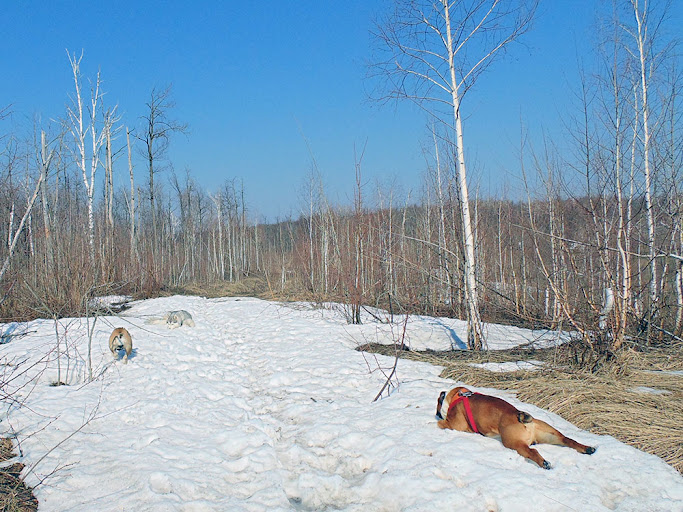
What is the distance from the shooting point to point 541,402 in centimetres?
423

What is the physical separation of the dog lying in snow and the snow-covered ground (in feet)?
9.40

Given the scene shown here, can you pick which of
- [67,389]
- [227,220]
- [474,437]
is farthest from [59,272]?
[227,220]

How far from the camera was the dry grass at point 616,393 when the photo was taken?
344cm

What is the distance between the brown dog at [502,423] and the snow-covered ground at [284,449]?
0.08 metres

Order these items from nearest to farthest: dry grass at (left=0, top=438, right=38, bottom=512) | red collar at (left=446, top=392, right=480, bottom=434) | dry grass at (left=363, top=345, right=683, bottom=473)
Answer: dry grass at (left=0, top=438, right=38, bottom=512) → dry grass at (left=363, top=345, right=683, bottom=473) → red collar at (left=446, top=392, right=480, bottom=434)

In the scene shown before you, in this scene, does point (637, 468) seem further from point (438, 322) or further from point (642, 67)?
point (642, 67)

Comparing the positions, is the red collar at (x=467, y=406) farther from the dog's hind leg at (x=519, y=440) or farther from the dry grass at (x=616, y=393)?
the dry grass at (x=616, y=393)

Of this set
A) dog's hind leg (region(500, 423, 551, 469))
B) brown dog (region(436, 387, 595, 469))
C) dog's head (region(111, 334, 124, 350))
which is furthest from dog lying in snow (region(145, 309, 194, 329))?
dog's hind leg (region(500, 423, 551, 469))

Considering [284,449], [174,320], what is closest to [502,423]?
[284,449]

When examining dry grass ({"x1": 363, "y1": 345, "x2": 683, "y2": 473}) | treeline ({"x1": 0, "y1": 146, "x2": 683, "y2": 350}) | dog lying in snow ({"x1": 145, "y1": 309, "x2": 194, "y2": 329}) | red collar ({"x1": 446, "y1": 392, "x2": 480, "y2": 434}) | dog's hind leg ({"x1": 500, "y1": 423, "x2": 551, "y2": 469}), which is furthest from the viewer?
dog lying in snow ({"x1": 145, "y1": 309, "x2": 194, "y2": 329})

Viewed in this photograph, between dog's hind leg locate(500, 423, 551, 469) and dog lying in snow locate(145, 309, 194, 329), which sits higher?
dog lying in snow locate(145, 309, 194, 329)

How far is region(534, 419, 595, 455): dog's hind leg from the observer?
3.16 m

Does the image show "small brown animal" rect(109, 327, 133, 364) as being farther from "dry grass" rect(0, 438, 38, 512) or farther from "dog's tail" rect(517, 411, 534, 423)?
"dog's tail" rect(517, 411, 534, 423)

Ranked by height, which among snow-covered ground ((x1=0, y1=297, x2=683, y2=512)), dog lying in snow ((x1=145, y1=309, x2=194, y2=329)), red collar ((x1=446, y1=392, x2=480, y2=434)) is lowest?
snow-covered ground ((x1=0, y1=297, x2=683, y2=512))
